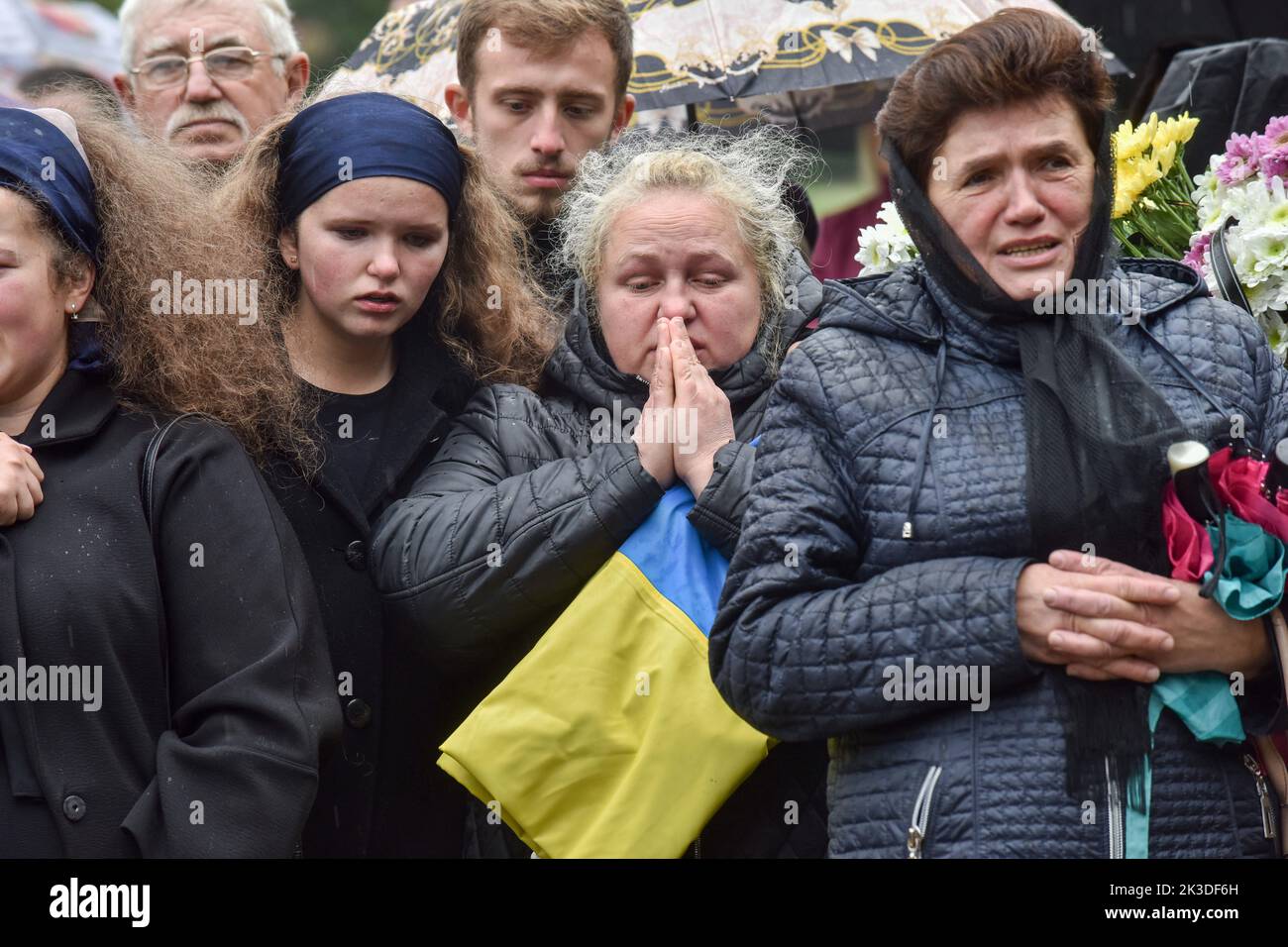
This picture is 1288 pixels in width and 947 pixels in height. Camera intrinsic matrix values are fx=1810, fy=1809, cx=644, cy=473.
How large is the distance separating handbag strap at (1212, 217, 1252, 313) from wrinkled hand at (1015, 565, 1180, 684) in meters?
0.86

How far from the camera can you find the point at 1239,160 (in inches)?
141

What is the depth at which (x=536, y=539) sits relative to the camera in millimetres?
3250

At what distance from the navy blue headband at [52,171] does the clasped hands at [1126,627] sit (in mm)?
1744

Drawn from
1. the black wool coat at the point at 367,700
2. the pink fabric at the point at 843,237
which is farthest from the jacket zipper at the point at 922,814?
the pink fabric at the point at 843,237

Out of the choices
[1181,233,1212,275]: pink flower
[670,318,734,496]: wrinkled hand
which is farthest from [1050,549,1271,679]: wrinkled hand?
[1181,233,1212,275]: pink flower

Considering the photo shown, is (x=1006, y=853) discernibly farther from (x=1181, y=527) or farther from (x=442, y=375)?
(x=442, y=375)

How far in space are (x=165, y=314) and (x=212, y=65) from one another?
1622mm

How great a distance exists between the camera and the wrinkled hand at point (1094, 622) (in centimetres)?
267

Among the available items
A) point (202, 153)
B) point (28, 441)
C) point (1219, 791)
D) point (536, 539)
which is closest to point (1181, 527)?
point (1219, 791)

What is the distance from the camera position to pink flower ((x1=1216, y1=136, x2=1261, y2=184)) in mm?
3543

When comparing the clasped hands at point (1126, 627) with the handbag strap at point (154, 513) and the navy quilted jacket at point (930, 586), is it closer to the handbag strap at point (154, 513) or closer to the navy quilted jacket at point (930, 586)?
the navy quilted jacket at point (930, 586)

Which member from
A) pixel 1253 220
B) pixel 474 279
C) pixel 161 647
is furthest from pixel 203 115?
pixel 1253 220
